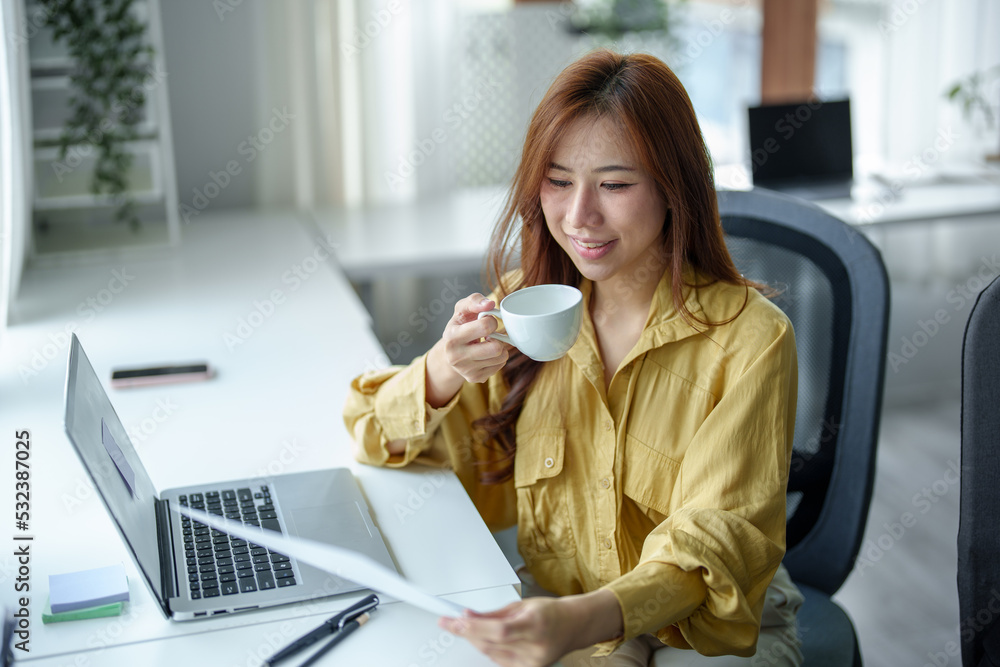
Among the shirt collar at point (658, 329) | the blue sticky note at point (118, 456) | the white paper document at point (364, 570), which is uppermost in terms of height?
the shirt collar at point (658, 329)

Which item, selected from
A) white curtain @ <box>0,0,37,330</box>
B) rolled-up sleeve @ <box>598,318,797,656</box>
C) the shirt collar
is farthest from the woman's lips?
white curtain @ <box>0,0,37,330</box>

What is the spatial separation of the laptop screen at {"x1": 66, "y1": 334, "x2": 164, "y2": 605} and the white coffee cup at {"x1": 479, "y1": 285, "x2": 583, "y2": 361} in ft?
1.41

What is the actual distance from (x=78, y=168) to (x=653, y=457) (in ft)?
5.69

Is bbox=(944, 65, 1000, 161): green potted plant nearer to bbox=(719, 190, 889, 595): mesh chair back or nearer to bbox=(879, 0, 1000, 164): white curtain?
bbox=(879, 0, 1000, 164): white curtain

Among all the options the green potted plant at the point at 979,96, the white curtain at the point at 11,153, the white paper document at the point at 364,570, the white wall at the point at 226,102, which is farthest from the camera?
the green potted plant at the point at 979,96

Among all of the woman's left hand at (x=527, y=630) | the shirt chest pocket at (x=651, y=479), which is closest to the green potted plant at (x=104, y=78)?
the shirt chest pocket at (x=651, y=479)

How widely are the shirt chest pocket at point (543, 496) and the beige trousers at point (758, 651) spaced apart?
0.15 metres

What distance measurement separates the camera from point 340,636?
Result: 88cm

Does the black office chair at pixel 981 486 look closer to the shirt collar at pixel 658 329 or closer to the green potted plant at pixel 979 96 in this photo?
the shirt collar at pixel 658 329

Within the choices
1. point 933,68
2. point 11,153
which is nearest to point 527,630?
point 11,153

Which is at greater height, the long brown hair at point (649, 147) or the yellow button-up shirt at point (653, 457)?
the long brown hair at point (649, 147)

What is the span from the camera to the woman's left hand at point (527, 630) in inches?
31.0

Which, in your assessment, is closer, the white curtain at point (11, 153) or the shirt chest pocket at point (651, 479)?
the shirt chest pocket at point (651, 479)

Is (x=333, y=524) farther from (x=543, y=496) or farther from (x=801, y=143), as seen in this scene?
(x=801, y=143)
